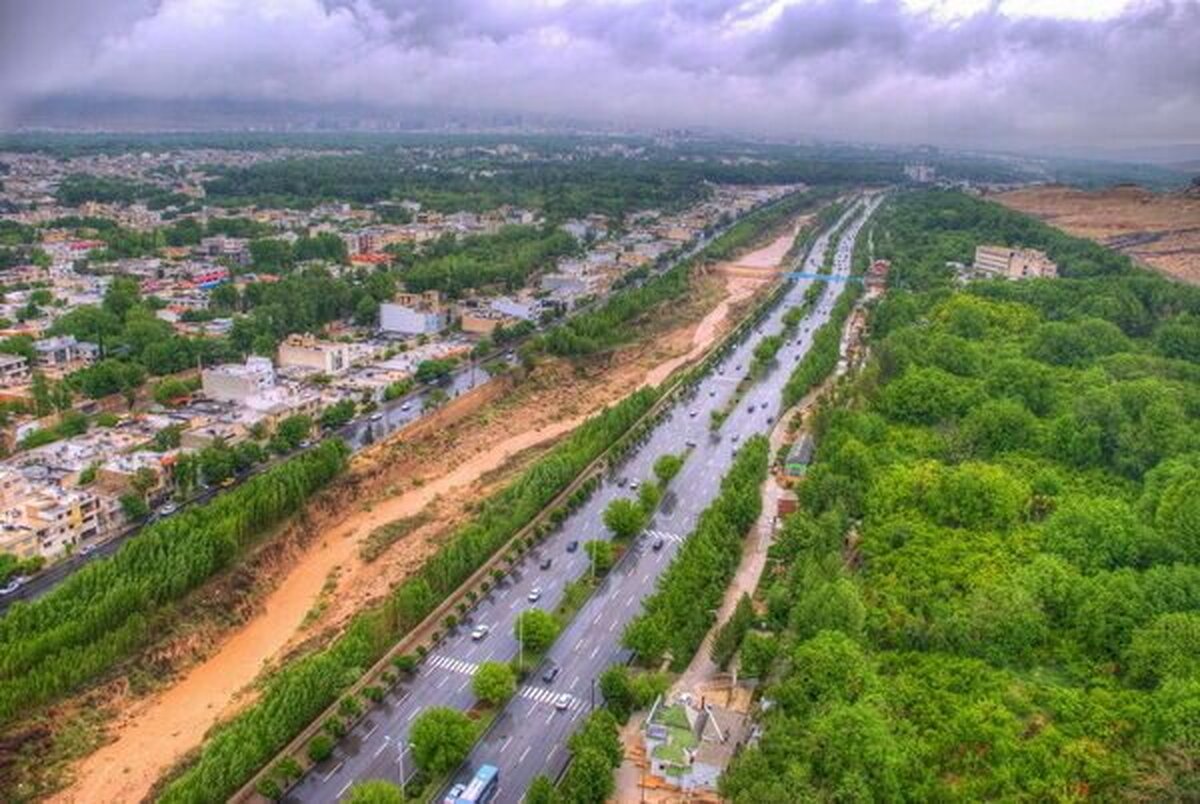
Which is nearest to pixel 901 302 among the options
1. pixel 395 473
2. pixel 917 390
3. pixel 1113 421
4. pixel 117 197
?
pixel 917 390

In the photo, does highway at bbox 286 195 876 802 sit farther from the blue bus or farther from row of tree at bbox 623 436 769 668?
row of tree at bbox 623 436 769 668

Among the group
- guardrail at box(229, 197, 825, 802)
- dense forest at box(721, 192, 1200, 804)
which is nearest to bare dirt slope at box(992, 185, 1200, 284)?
dense forest at box(721, 192, 1200, 804)

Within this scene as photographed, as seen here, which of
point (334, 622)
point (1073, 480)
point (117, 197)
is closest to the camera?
point (334, 622)

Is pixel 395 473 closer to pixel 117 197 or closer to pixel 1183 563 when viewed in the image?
pixel 1183 563

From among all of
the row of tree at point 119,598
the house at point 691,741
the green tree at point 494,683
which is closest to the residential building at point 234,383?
the row of tree at point 119,598

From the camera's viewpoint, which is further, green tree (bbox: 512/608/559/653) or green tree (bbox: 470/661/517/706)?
green tree (bbox: 512/608/559/653)

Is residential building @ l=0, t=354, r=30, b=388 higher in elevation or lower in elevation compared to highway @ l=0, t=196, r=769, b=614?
higher

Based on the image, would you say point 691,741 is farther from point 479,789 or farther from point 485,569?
point 485,569
